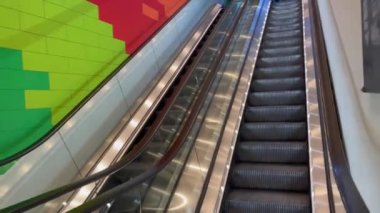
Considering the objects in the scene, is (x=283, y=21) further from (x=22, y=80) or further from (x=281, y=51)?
(x=22, y=80)

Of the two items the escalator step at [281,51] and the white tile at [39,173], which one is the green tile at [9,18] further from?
the escalator step at [281,51]

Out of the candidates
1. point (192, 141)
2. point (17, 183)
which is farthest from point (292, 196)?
point (17, 183)

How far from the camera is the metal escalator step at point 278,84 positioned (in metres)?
4.49

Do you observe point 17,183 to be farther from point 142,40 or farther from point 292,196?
point 142,40

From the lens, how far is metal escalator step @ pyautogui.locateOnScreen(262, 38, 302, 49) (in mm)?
5758

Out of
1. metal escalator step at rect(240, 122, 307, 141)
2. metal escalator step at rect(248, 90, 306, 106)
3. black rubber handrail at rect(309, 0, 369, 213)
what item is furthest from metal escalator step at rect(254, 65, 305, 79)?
metal escalator step at rect(240, 122, 307, 141)

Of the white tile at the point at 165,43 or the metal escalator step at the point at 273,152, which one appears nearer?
the metal escalator step at the point at 273,152

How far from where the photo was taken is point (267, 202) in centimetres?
289

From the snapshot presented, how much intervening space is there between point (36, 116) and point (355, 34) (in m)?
2.63

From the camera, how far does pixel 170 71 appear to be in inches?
193

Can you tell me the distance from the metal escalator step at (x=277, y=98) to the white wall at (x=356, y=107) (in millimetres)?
657

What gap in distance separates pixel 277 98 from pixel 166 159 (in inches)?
86.4

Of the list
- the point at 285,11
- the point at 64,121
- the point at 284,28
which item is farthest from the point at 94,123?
the point at 285,11

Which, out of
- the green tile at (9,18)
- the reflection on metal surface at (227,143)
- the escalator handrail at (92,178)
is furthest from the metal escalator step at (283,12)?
the green tile at (9,18)
